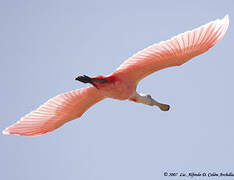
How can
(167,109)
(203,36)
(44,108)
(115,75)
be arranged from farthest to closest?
(167,109)
(44,108)
(115,75)
(203,36)

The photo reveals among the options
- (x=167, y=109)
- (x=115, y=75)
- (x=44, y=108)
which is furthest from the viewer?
(x=167, y=109)

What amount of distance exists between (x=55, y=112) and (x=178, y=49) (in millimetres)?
3009

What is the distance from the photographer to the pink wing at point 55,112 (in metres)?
10.2

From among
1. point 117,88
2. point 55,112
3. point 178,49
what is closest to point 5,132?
point 55,112

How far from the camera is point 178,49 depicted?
8906 millimetres

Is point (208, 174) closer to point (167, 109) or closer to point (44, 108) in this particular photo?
point (167, 109)

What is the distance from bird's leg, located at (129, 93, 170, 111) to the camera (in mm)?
10391

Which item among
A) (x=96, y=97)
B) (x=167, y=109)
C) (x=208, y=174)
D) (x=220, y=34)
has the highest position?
(x=220, y=34)

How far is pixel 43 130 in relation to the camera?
34.8 feet

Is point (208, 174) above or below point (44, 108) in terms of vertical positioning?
below

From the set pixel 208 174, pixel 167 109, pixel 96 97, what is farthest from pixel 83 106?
pixel 208 174

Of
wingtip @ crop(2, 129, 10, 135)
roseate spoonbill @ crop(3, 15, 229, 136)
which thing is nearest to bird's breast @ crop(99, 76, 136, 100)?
roseate spoonbill @ crop(3, 15, 229, 136)

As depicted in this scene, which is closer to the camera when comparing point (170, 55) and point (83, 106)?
point (170, 55)

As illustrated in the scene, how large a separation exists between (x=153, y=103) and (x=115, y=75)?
4.72 ft
